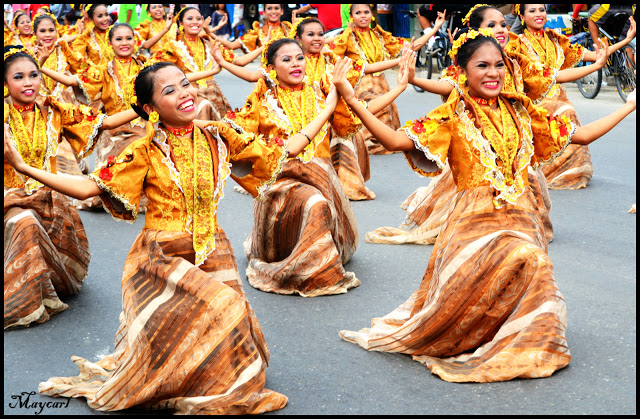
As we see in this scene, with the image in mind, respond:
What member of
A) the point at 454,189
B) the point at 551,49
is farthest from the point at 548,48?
the point at 454,189

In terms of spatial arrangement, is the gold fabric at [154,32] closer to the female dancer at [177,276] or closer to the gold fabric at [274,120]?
the gold fabric at [274,120]

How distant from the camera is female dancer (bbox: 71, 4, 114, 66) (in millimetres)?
11078

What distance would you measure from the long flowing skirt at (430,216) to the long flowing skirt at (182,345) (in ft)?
10.5

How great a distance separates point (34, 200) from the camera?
19.5 feet

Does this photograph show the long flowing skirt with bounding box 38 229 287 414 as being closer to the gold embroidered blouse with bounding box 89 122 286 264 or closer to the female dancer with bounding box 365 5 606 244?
the gold embroidered blouse with bounding box 89 122 286 264

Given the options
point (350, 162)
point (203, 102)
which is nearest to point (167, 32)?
point (203, 102)

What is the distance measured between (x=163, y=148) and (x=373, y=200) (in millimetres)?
4793

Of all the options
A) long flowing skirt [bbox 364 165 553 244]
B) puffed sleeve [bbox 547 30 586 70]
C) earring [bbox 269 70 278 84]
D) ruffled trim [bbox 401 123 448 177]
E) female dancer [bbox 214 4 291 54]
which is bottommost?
long flowing skirt [bbox 364 165 553 244]

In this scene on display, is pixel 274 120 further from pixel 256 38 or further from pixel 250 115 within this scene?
pixel 256 38

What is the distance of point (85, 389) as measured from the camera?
4383mm

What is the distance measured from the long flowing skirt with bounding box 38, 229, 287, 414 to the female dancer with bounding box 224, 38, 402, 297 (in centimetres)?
186

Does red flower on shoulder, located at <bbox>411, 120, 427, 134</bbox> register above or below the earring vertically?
above

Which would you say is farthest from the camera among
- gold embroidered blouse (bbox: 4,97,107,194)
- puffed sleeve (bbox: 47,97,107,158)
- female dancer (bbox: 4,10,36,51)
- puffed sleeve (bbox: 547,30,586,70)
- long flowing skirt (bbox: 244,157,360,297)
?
female dancer (bbox: 4,10,36,51)
